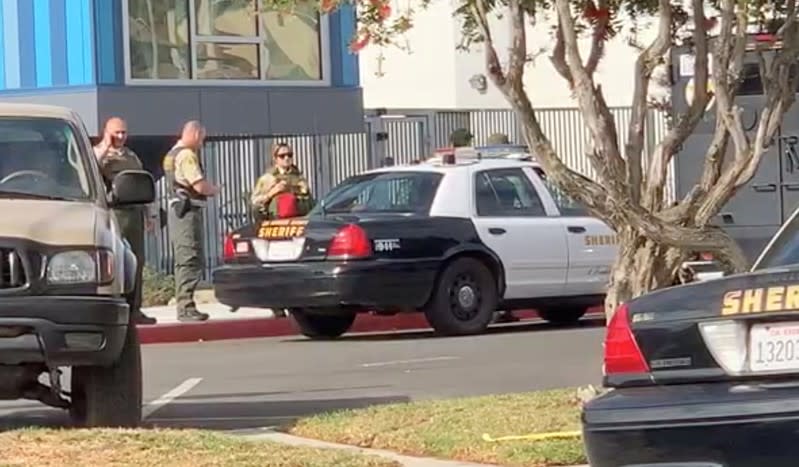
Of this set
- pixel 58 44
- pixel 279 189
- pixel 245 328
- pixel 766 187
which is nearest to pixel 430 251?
pixel 279 189

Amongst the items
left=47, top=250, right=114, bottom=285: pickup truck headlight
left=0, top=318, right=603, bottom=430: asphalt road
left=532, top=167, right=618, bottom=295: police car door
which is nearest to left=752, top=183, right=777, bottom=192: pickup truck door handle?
left=532, top=167, right=618, bottom=295: police car door

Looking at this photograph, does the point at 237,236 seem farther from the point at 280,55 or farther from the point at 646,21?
the point at 280,55

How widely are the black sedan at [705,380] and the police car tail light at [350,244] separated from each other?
884 centimetres

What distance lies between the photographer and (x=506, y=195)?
52.8ft

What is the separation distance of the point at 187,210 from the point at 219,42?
6.91 metres

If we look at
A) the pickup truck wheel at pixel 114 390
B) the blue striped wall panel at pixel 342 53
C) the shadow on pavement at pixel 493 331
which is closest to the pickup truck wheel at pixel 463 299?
the shadow on pavement at pixel 493 331

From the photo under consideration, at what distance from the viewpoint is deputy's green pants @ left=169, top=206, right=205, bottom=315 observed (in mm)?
16297

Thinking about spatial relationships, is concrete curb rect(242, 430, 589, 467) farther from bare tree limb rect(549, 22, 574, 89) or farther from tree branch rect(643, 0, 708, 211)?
bare tree limb rect(549, 22, 574, 89)

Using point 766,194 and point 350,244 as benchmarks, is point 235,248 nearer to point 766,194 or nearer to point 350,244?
point 350,244

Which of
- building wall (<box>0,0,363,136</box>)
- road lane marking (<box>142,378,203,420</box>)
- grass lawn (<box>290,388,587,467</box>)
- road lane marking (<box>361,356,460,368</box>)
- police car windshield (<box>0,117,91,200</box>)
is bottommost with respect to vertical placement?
road lane marking (<box>361,356,460,368</box>)

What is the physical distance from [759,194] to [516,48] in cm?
844

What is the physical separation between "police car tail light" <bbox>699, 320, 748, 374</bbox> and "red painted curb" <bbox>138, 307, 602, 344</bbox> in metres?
10.5

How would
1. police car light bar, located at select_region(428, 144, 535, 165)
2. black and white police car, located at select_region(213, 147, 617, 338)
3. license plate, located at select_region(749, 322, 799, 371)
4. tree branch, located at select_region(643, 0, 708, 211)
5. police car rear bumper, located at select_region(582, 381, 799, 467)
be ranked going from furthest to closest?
police car light bar, located at select_region(428, 144, 535, 165), black and white police car, located at select_region(213, 147, 617, 338), tree branch, located at select_region(643, 0, 708, 211), license plate, located at select_region(749, 322, 799, 371), police car rear bumper, located at select_region(582, 381, 799, 467)

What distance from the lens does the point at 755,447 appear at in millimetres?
5516
